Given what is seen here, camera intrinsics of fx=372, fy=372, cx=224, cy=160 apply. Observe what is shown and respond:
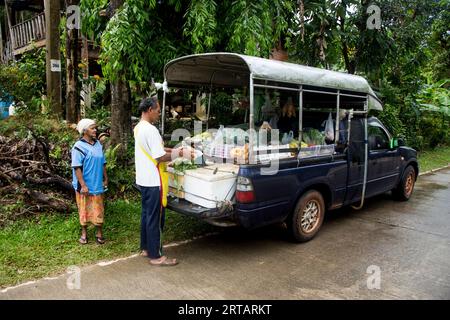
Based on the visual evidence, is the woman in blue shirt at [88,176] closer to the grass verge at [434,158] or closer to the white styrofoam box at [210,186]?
the white styrofoam box at [210,186]

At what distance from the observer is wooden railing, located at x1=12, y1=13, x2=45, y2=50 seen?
43.2 feet

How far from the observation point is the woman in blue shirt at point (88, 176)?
169 inches

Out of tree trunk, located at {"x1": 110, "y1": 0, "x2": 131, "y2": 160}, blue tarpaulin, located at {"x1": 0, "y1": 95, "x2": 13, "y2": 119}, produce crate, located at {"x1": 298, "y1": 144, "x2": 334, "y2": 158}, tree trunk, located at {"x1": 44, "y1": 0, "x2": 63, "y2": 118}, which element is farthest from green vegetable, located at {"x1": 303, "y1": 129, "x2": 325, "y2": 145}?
blue tarpaulin, located at {"x1": 0, "y1": 95, "x2": 13, "y2": 119}

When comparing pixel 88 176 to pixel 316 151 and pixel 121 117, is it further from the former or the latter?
pixel 316 151

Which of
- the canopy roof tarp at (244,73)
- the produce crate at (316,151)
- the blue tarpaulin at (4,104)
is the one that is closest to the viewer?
the canopy roof tarp at (244,73)

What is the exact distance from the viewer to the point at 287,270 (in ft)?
13.4

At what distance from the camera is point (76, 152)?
168 inches

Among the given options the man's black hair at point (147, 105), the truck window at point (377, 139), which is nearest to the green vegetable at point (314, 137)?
the truck window at point (377, 139)

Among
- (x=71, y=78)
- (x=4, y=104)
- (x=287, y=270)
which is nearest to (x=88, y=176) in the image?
(x=287, y=270)

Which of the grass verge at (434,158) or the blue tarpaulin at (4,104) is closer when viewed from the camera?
the blue tarpaulin at (4,104)

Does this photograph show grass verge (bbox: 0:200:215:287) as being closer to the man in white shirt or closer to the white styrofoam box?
the man in white shirt

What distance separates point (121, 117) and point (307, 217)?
3922 millimetres

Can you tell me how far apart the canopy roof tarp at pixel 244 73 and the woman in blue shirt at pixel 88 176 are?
5.12 feet
